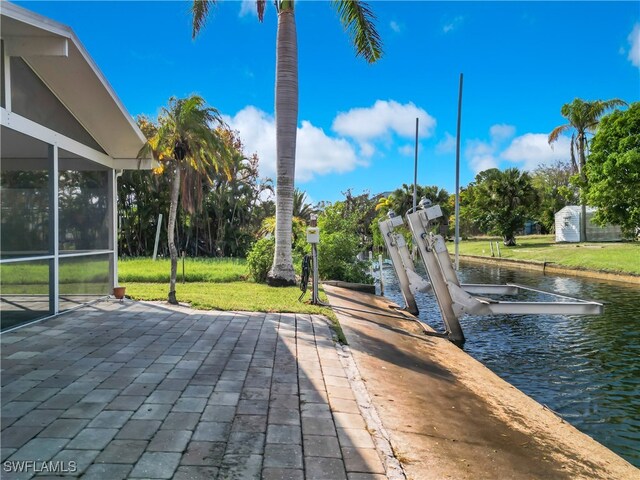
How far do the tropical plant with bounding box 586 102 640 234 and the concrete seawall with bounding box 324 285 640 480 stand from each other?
25301mm

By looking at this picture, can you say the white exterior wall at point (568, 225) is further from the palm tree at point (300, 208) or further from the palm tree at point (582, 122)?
the palm tree at point (300, 208)

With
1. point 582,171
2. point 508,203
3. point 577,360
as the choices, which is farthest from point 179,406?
point 508,203

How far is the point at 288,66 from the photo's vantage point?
12.4m

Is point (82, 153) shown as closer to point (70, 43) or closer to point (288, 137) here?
point (70, 43)

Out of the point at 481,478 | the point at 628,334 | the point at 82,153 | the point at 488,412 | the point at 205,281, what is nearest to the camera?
the point at 481,478

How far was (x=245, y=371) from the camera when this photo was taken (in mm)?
5016

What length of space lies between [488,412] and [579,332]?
6763mm

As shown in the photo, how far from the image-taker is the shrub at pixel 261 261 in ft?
48.3

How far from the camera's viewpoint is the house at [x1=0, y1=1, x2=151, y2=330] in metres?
6.45

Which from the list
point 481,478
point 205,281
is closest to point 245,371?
point 481,478

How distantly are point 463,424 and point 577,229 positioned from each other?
1516 inches

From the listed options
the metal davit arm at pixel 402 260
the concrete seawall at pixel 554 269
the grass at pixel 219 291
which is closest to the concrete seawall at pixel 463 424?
the grass at pixel 219 291

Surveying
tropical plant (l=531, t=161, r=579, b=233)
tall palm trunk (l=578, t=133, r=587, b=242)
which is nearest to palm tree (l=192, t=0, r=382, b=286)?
tall palm trunk (l=578, t=133, r=587, b=242)

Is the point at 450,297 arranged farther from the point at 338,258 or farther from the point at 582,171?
the point at 582,171
